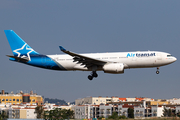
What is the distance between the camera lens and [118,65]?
45312 mm

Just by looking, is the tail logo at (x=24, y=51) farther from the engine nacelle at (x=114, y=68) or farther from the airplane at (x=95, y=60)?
the engine nacelle at (x=114, y=68)

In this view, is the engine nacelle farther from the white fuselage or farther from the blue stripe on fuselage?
the blue stripe on fuselage

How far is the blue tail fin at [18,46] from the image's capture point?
51.2 metres

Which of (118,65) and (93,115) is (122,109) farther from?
(118,65)

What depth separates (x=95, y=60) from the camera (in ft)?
150

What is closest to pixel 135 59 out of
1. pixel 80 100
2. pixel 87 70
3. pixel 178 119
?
pixel 87 70

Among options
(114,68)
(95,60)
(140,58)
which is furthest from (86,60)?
(140,58)

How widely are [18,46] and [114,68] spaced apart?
17.1 meters

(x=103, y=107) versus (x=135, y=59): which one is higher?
(x=135, y=59)

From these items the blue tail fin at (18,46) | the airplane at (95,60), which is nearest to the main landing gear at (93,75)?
the airplane at (95,60)

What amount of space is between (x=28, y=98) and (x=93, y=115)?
76745mm

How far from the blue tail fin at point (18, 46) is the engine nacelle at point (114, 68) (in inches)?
478

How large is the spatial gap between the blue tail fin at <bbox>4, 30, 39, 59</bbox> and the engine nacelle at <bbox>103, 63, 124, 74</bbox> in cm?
1213

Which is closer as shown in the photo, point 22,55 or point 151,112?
point 22,55
